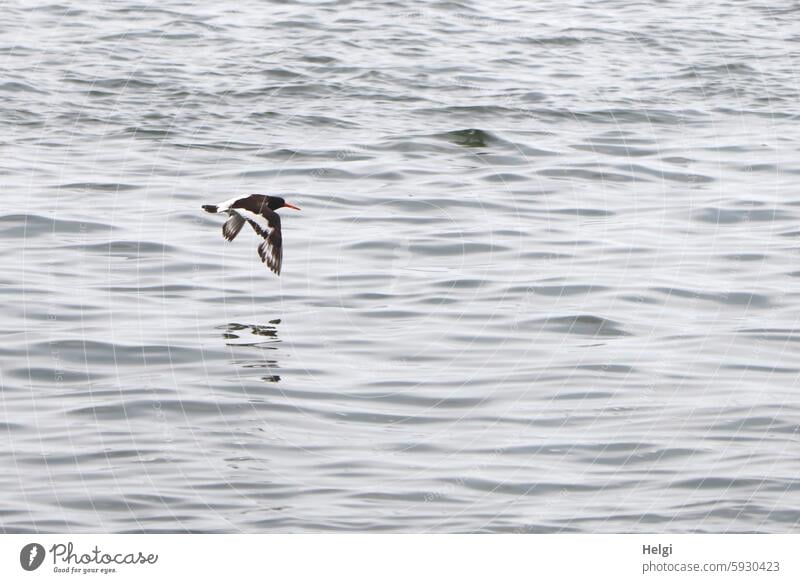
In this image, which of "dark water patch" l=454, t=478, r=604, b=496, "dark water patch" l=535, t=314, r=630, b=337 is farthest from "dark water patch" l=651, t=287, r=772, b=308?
"dark water patch" l=454, t=478, r=604, b=496


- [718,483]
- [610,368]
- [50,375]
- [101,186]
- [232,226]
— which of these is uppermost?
[718,483]

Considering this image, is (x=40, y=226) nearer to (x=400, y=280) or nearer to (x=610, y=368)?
(x=400, y=280)

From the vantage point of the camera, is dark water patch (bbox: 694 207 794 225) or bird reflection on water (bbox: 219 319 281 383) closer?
bird reflection on water (bbox: 219 319 281 383)

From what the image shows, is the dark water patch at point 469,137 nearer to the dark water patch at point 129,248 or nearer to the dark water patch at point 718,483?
the dark water patch at point 129,248

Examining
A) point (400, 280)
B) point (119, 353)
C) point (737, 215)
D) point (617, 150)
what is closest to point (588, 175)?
point (617, 150)

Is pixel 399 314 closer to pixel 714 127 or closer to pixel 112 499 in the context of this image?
pixel 112 499

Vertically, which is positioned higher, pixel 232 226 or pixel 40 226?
pixel 232 226

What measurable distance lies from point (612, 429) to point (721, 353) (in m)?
2.11

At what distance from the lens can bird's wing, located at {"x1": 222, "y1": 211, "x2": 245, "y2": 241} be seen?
51.5 ft

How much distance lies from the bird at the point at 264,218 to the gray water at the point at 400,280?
1.29 feet
